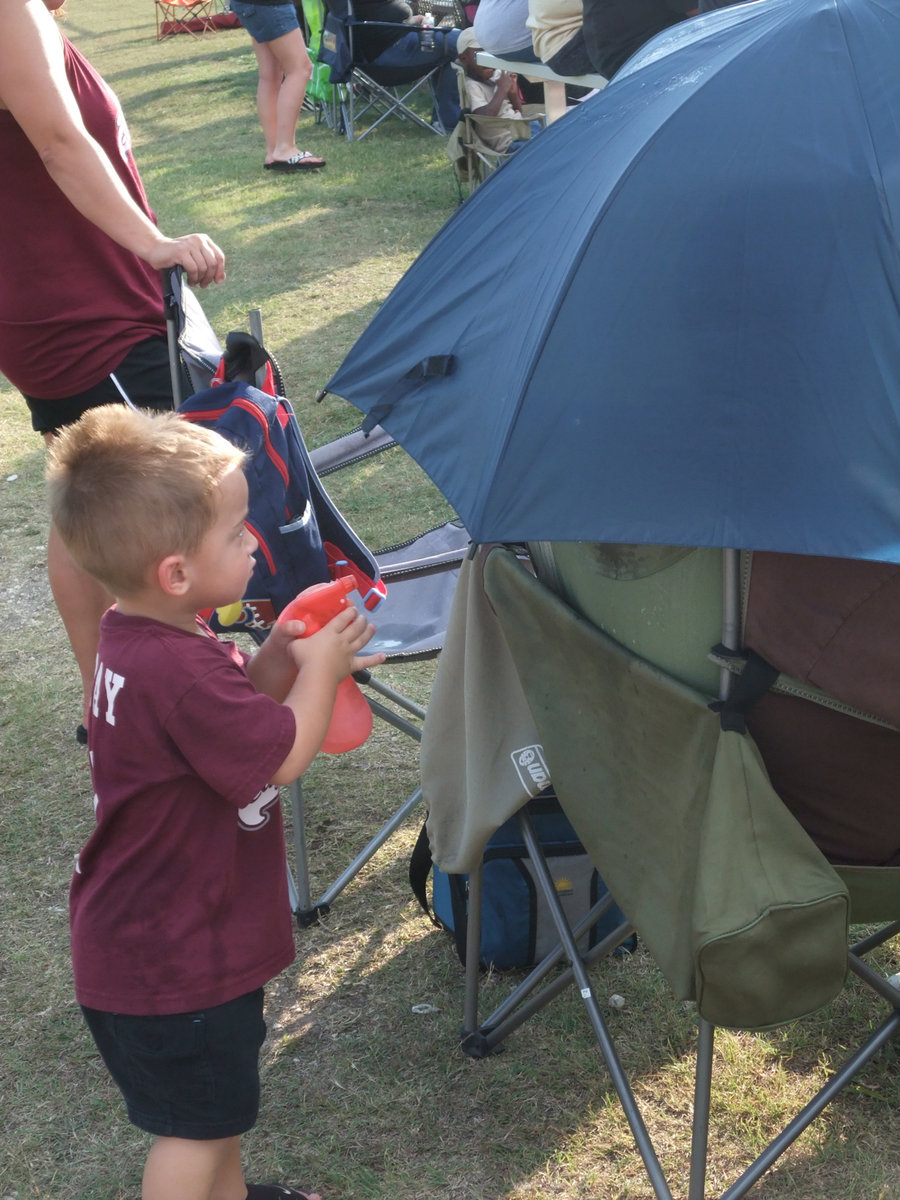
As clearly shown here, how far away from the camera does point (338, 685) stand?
6.05 feet

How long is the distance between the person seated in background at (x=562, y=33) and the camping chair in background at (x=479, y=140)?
158 centimetres

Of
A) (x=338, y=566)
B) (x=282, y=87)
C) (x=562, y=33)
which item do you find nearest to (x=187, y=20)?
(x=282, y=87)

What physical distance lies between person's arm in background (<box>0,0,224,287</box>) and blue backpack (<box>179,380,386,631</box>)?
0.40 meters

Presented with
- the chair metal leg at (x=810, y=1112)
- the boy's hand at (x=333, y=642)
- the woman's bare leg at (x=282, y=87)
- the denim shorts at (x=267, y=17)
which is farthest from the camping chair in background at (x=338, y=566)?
the woman's bare leg at (x=282, y=87)

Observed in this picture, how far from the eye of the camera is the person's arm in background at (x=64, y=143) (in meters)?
2.23

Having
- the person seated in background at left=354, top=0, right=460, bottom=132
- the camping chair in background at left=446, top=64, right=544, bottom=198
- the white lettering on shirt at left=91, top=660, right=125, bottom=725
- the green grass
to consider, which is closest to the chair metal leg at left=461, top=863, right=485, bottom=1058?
the green grass

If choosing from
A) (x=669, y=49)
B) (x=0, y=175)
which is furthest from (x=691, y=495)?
(x=0, y=175)

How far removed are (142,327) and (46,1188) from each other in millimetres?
1631

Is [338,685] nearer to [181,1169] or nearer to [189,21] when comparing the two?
[181,1169]

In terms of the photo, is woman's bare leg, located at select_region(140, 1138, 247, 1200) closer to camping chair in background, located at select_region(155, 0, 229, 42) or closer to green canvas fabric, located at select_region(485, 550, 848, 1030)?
green canvas fabric, located at select_region(485, 550, 848, 1030)

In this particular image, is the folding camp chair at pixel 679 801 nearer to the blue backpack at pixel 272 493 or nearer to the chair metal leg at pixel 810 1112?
the chair metal leg at pixel 810 1112

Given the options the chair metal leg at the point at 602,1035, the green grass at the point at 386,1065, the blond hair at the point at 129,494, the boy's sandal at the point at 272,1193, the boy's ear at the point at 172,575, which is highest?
the blond hair at the point at 129,494

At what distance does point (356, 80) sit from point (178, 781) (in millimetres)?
10005

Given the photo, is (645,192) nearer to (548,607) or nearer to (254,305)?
(548,607)
